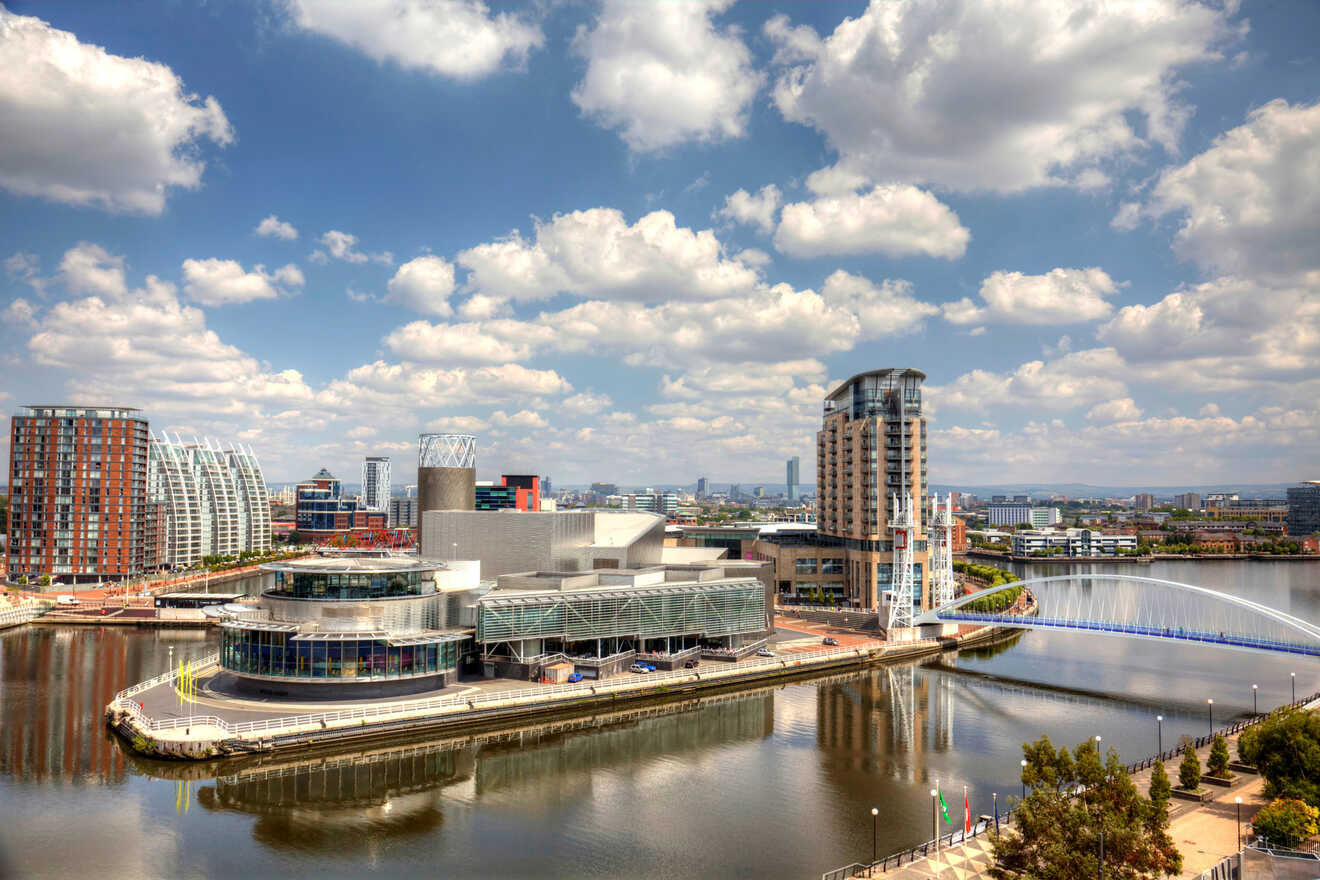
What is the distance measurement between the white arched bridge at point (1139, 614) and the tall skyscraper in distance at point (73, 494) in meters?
100

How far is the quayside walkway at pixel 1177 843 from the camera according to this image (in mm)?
27844

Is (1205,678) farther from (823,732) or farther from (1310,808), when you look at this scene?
(1310,808)

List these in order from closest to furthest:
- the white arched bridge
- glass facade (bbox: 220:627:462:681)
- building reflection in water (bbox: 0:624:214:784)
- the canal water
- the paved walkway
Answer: the paved walkway
the canal water
building reflection in water (bbox: 0:624:214:784)
glass facade (bbox: 220:627:462:681)
the white arched bridge

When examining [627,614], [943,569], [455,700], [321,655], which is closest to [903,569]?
[943,569]

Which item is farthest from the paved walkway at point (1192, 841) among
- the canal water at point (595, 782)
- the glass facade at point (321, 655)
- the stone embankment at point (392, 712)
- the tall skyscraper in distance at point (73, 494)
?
the tall skyscraper in distance at point (73, 494)

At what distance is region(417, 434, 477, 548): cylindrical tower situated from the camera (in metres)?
94.6

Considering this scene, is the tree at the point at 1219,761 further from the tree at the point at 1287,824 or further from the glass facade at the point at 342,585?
the glass facade at the point at 342,585

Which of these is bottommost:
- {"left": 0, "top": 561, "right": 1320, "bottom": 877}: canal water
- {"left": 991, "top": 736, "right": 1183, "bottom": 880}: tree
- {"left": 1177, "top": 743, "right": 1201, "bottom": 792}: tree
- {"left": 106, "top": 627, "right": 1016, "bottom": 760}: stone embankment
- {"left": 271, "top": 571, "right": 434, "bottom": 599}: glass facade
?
{"left": 0, "top": 561, "right": 1320, "bottom": 877}: canal water

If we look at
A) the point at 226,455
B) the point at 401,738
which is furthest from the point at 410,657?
the point at 226,455

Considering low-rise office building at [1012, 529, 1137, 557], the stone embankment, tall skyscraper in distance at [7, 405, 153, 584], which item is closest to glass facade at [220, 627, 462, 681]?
the stone embankment

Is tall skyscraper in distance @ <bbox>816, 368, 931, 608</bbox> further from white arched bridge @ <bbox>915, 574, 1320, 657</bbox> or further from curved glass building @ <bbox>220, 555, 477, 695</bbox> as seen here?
curved glass building @ <bbox>220, 555, 477, 695</bbox>

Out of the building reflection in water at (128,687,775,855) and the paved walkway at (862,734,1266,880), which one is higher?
the paved walkway at (862,734,1266,880)

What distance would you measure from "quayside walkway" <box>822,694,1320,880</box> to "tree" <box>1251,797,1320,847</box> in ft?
4.64

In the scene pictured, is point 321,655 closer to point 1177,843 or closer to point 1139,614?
point 1177,843
